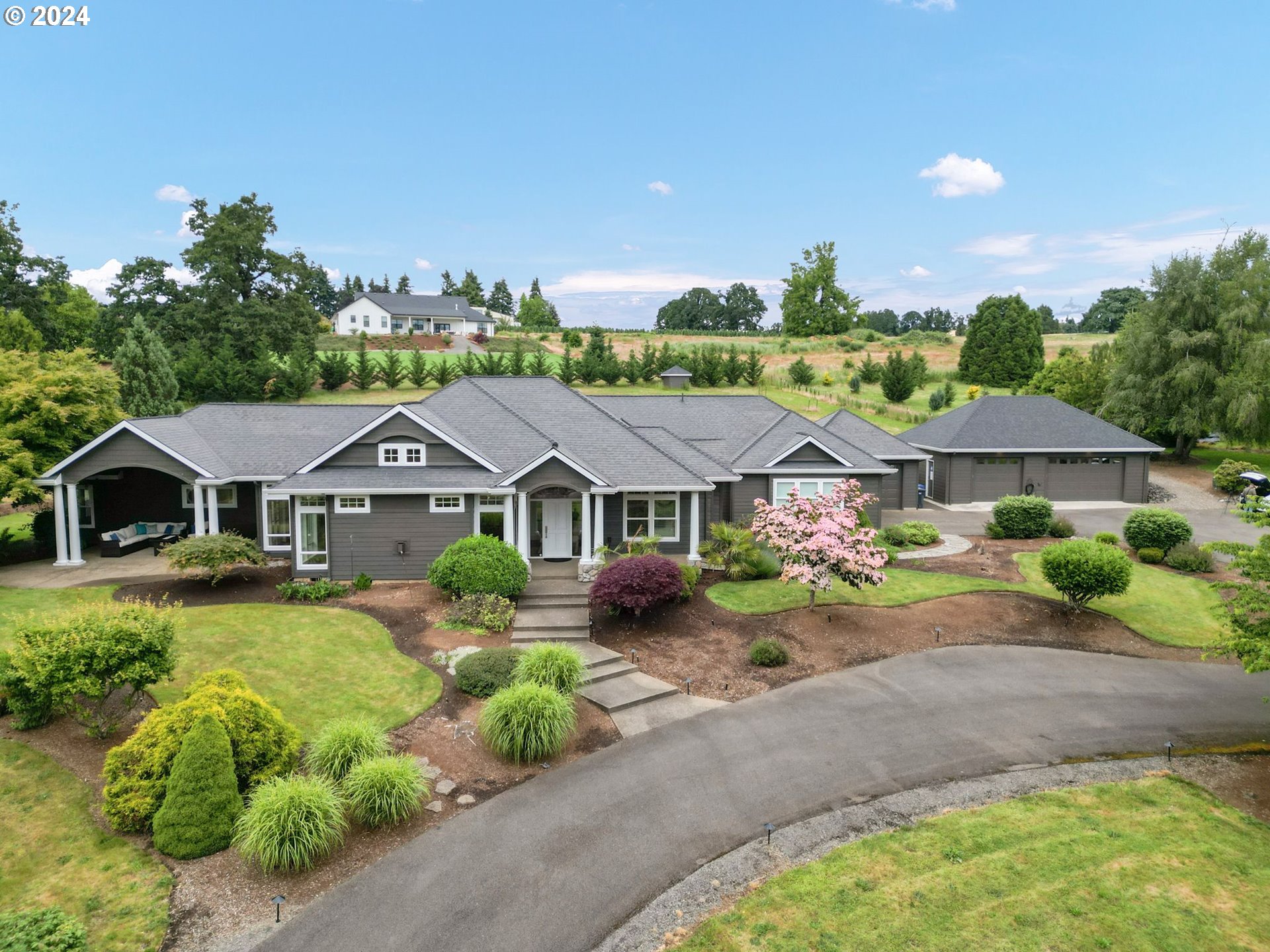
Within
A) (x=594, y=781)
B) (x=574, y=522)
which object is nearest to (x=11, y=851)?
(x=594, y=781)

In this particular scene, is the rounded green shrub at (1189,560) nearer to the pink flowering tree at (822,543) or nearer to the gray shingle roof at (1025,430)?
the gray shingle roof at (1025,430)

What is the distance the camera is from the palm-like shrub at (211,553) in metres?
18.1

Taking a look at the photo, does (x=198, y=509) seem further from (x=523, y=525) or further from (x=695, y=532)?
(x=695, y=532)

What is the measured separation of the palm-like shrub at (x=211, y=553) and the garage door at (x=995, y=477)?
31.0 metres

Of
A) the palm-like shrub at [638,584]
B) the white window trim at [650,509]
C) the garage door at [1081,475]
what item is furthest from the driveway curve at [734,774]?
the garage door at [1081,475]

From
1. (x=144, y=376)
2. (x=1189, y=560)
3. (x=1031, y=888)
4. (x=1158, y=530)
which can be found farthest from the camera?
(x=144, y=376)

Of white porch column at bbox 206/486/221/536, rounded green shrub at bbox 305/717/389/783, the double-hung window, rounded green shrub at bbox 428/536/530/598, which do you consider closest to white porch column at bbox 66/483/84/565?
white porch column at bbox 206/486/221/536

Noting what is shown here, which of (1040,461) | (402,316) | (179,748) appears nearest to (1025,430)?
(1040,461)

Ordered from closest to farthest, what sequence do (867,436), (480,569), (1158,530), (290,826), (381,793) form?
(290,826), (381,793), (480,569), (1158,530), (867,436)

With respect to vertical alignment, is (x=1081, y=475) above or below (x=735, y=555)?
above

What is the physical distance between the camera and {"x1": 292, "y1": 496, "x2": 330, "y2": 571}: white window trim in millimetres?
19953

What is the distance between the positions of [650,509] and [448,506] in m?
6.23

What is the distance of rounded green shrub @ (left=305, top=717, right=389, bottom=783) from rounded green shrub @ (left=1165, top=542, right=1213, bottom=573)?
24154 mm

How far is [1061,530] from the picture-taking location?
26172 millimetres
